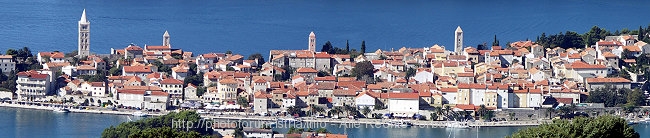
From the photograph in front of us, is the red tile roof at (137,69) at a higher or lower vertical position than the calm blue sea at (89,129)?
higher

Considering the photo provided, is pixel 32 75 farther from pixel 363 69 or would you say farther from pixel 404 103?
pixel 404 103

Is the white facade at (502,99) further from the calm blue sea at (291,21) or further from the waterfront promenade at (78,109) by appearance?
the calm blue sea at (291,21)

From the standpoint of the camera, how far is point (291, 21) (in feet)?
168

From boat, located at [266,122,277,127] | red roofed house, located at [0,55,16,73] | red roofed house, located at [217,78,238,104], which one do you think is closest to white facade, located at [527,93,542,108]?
boat, located at [266,122,277,127]

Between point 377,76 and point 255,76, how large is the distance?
2.11 metres

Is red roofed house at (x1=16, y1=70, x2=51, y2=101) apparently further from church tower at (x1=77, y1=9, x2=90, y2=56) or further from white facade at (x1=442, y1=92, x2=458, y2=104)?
white facade at (x1=442, y1=92, x2=458, y2=104)

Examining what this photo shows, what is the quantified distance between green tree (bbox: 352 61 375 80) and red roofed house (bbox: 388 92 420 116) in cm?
254

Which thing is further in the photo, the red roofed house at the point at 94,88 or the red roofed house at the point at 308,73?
the red roofed house at the point at 308,73

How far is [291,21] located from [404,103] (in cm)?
2097

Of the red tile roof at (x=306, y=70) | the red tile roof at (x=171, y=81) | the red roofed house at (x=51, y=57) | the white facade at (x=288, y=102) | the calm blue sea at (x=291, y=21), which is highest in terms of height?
the calm blue sea at (x=291, y=21)

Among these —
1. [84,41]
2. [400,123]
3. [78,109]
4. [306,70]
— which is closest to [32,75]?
[78,109]

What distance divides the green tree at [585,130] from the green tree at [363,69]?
1366 cm

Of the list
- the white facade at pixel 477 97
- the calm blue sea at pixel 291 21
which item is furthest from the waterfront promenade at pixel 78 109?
the calm blue sea at pixel 291 21

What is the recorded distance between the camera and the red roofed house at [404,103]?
30281mm
